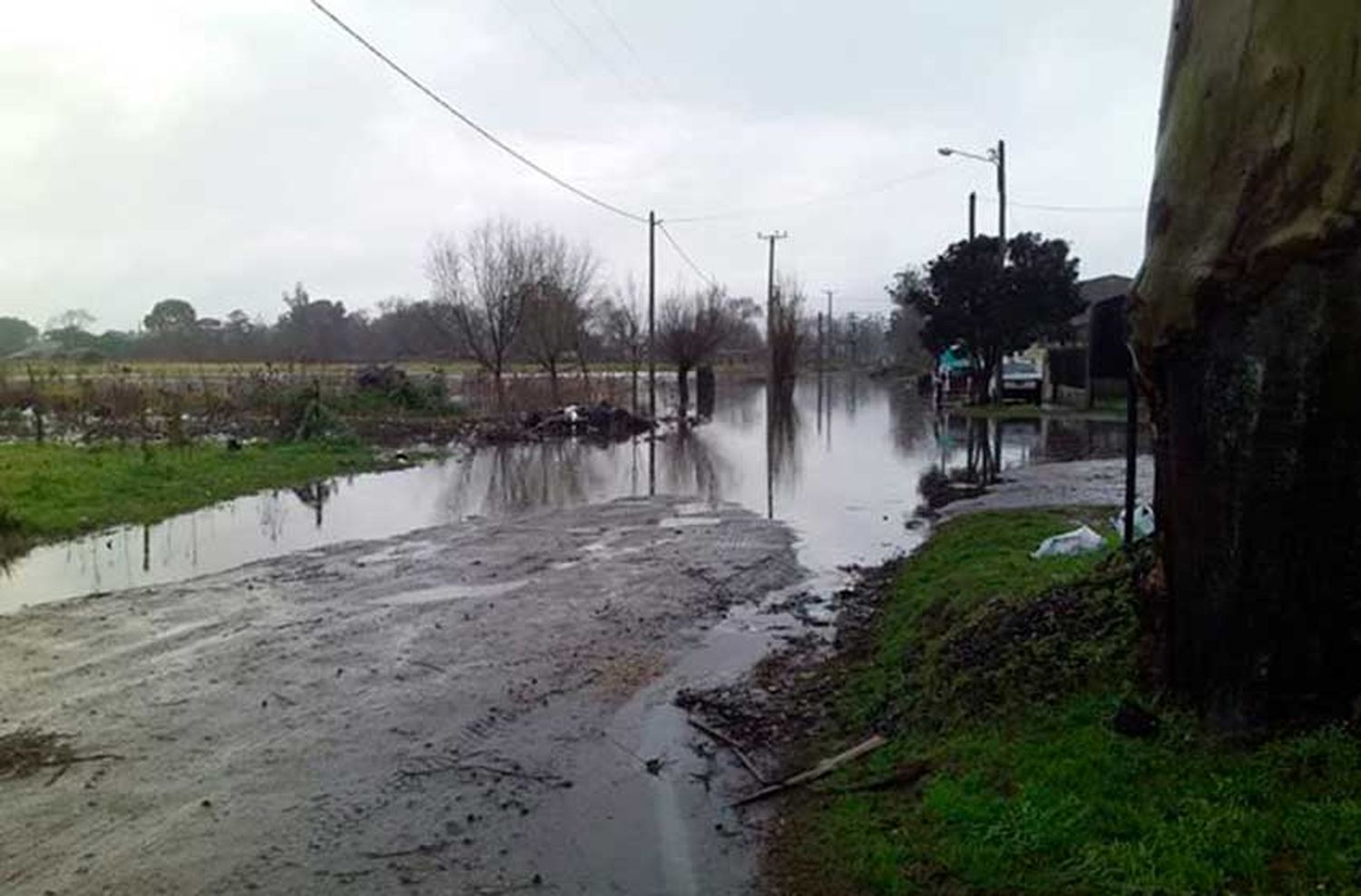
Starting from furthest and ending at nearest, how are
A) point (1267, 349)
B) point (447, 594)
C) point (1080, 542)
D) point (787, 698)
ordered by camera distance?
1. point (447, 594)
2. point (1080, 542)
3. point (787, 698)
4. point (1267, 349)

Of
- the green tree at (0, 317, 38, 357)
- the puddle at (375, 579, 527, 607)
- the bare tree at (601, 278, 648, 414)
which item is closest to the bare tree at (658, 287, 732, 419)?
the bare tree at (601, 278, 648, 414)

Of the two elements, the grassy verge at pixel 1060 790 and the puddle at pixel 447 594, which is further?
the puddle at pixel 447 594

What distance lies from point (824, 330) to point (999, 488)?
105 meters

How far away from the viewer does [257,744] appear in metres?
6.47

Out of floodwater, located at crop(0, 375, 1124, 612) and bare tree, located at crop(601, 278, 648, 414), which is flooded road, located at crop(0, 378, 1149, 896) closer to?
floodwater, located at crop(0, 375, 1124, 612)

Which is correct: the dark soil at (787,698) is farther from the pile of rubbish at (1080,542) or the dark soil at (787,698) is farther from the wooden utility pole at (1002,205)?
the wooden utility pole at (1002,205)

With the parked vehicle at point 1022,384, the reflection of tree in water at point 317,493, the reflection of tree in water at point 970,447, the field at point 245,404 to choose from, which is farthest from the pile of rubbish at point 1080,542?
the parked vehicle at point 1022,384

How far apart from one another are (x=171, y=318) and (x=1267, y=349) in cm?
10705

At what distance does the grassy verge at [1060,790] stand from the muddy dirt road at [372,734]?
778 mm

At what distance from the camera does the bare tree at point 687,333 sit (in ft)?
181

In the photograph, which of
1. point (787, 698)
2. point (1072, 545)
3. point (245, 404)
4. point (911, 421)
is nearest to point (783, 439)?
point (911, 421)

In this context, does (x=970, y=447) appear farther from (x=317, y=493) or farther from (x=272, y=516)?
(x=272, y=516)

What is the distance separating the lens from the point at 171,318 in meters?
98.8

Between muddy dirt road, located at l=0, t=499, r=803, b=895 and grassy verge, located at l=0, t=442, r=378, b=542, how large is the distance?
4.65 m
